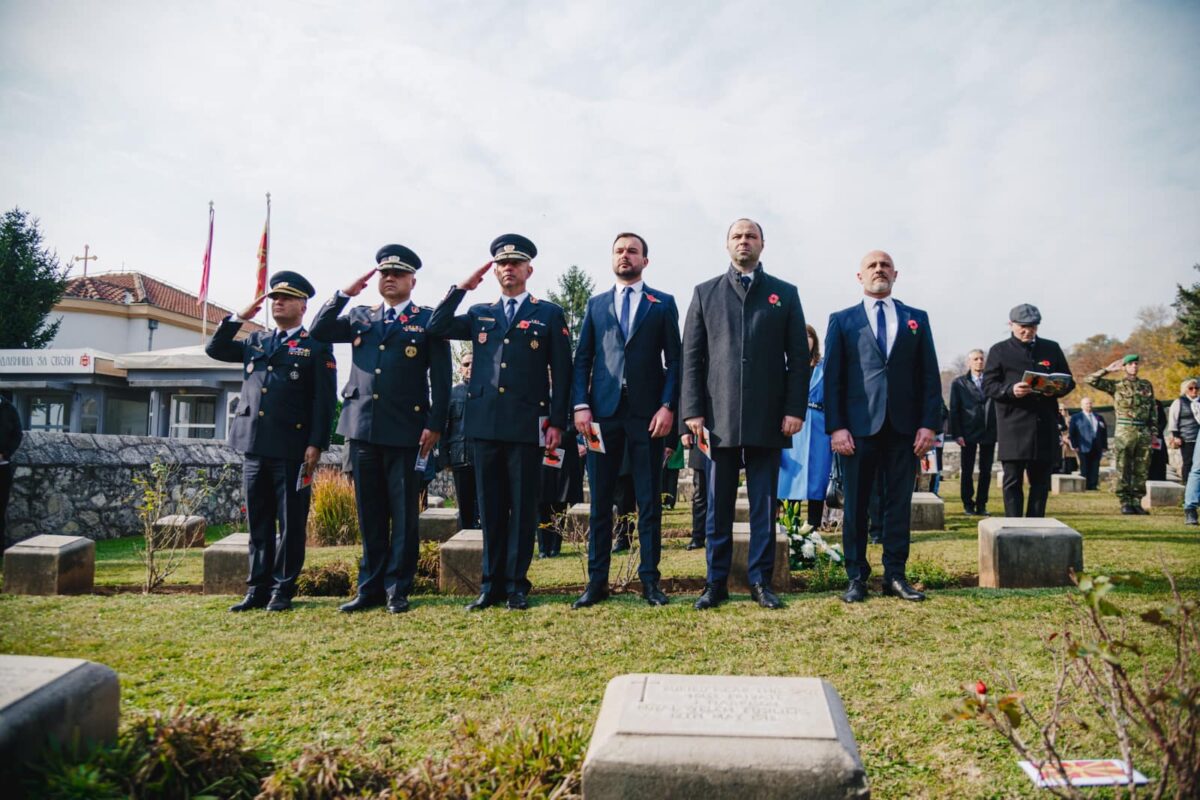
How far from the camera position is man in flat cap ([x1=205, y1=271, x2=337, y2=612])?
5.28 m

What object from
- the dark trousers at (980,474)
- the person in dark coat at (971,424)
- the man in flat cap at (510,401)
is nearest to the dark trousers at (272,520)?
the man in flat cap at (510,401)

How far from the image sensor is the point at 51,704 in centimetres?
232

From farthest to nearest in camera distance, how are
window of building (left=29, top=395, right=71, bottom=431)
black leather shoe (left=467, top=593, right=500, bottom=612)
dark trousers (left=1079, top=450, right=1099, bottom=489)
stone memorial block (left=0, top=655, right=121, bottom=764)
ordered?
1. window of building (left=29, top=395, right=71, bottom=431)
2. dark trousers (left=1079, top=450, right=1099, bottom=489)
3. black leather shoe (left=467, top=593, right=500, bottom=612)
4. stone memorial block (left=0, top=655, right=121, bottom=764)

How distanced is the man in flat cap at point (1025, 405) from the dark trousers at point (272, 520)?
580 centimetres

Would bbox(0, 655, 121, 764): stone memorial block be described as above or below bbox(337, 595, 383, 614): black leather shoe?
above

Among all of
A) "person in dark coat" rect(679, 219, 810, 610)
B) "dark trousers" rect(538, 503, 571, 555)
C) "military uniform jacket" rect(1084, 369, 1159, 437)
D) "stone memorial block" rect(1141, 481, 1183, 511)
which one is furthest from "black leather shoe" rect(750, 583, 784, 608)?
"stone memorial block" rect(1141, 481, 1183, 511)

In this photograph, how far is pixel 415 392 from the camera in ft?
17.2

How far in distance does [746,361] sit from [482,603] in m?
2.31

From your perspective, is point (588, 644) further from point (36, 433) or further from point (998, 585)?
point (36, 433)

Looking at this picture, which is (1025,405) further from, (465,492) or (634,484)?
(465,492)

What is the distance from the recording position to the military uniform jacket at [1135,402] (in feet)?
34.1

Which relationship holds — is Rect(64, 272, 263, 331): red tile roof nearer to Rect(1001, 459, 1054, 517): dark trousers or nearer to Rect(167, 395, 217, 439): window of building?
Rect(167, 395, 217, 439): window of building

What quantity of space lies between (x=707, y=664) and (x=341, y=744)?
66.1 inches

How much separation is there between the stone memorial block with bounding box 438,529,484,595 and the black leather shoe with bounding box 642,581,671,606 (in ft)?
4.20
